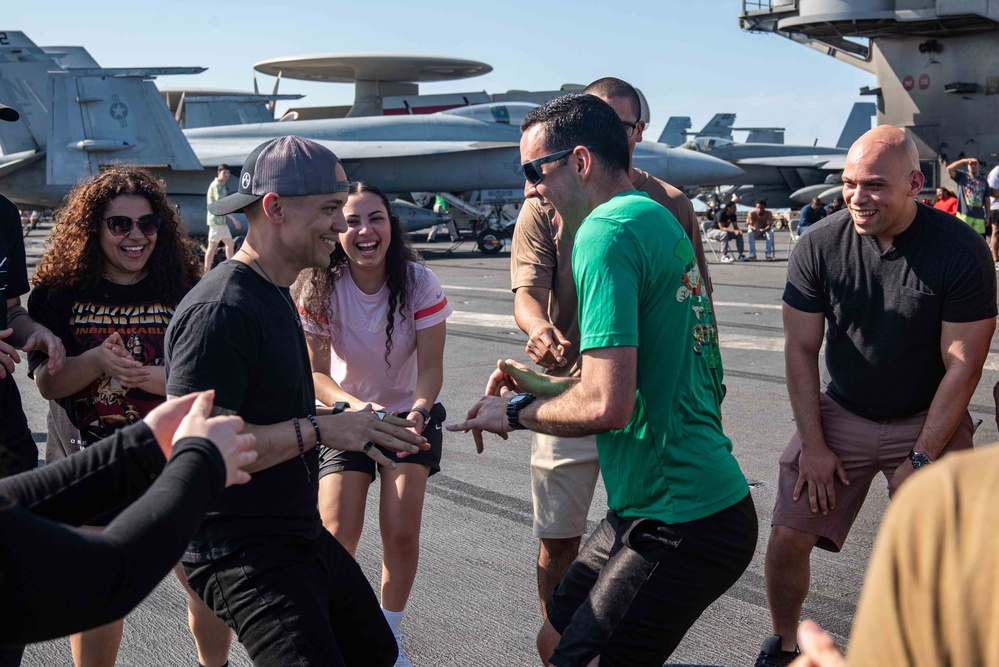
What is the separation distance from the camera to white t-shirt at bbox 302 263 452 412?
4.07 metres

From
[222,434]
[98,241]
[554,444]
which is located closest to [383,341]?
[554,444]

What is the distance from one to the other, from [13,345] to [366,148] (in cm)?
2397

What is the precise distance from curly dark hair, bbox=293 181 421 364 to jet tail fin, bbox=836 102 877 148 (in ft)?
175

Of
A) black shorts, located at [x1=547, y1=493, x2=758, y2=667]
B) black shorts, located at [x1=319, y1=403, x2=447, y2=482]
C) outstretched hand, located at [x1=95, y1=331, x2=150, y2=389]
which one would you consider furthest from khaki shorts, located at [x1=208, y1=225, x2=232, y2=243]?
black shorts, located at [x1=547, y1=493, x2=758, y2=667]

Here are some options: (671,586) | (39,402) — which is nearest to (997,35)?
(39,402)

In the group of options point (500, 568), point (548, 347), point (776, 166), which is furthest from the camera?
point (776, 166)

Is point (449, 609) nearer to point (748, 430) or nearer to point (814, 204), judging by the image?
point (748, 430)

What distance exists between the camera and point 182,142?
80.3ft

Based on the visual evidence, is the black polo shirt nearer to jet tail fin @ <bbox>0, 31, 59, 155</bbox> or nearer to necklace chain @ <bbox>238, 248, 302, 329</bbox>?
necklace chain @ <bbox>238, 248, 302, 329</bbox>

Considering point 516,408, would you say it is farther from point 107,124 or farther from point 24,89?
point 24,89

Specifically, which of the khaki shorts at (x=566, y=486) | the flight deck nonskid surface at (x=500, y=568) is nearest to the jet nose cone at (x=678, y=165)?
the flight deck nonskid surface at (x=500, y=568)

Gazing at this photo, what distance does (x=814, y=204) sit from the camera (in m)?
22.5

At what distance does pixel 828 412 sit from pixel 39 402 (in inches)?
298

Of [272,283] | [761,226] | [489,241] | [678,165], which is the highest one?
[272,283]
